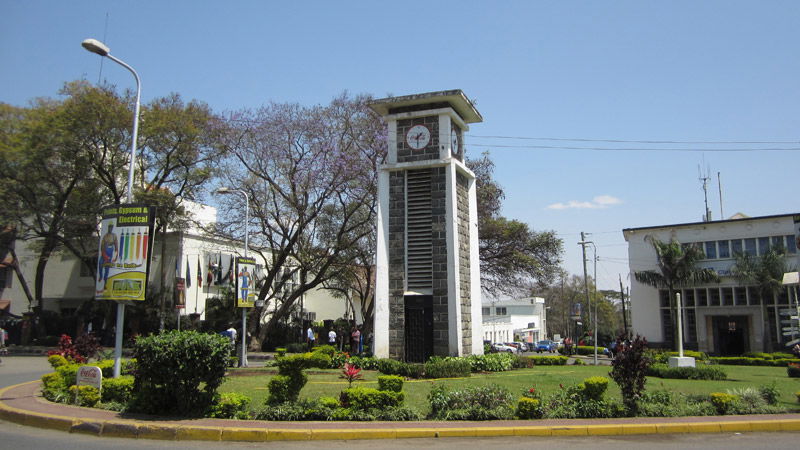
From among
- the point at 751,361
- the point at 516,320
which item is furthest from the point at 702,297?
the point at 516,320

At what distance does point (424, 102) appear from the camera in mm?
21406

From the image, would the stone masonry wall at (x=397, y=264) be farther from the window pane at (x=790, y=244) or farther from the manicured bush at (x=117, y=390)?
the window pane at (x=790, y=244)

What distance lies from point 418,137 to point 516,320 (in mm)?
61419

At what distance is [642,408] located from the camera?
35.4 ft

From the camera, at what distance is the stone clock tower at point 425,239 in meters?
20.0

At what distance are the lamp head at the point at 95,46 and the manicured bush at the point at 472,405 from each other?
10410mm

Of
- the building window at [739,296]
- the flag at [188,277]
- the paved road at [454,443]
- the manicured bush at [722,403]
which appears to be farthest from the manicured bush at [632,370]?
the flag at [188,277]

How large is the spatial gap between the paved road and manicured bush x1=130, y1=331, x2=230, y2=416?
1.09m

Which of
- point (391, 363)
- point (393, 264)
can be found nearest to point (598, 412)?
point (391, 363)

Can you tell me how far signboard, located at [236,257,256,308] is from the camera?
22.3 m

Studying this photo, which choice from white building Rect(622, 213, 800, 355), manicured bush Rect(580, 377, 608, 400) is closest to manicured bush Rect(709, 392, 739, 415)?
manicured bush Rect(580, 377, 608, 400)

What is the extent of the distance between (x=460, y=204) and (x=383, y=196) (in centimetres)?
290

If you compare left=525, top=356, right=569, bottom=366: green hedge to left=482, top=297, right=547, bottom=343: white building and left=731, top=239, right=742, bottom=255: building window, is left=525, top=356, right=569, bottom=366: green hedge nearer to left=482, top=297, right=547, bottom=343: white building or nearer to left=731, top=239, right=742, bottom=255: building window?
left=731, top=239, right=742, bottom=255: building window

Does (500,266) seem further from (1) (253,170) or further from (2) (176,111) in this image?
(2) (176,111)
